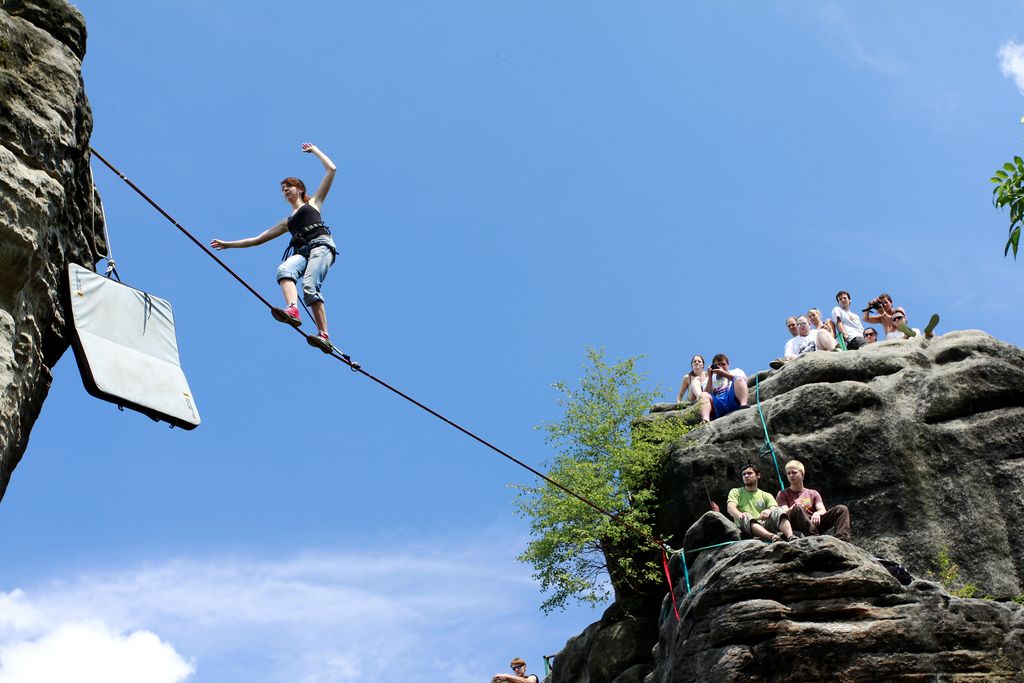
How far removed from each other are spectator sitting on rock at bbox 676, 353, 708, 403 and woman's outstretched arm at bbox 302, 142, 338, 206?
10.3 meters

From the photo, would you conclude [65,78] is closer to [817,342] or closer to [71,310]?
[71,310]

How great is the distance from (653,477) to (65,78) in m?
13.8

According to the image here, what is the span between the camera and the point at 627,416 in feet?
70.3

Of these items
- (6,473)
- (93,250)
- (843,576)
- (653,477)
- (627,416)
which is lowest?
(6,473)

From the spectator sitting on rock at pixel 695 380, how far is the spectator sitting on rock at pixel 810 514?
531 cm

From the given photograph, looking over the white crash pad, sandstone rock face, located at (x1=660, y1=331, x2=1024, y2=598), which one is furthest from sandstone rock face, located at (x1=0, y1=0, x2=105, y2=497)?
sandstone rock face, located at (x1=660, y1=331, x2=1024, y2=598)

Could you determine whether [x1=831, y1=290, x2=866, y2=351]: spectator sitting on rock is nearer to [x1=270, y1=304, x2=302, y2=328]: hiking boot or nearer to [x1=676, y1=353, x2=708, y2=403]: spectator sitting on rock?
[x1=676, y1=353, x2=708, y2=403]: spectator sitting on rock

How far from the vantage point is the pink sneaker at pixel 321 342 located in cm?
1048

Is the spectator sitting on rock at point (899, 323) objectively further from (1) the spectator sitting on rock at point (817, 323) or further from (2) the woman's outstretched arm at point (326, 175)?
(2) the woman's outstretched arm at point (326, 175)

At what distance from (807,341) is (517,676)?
28.5ft

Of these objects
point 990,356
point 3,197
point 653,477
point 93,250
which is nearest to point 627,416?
point 653,477

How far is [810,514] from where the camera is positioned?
14.4 m

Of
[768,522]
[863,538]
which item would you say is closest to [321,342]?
[768,522]

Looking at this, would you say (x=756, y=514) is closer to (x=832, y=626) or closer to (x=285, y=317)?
(x=832, y=626)
